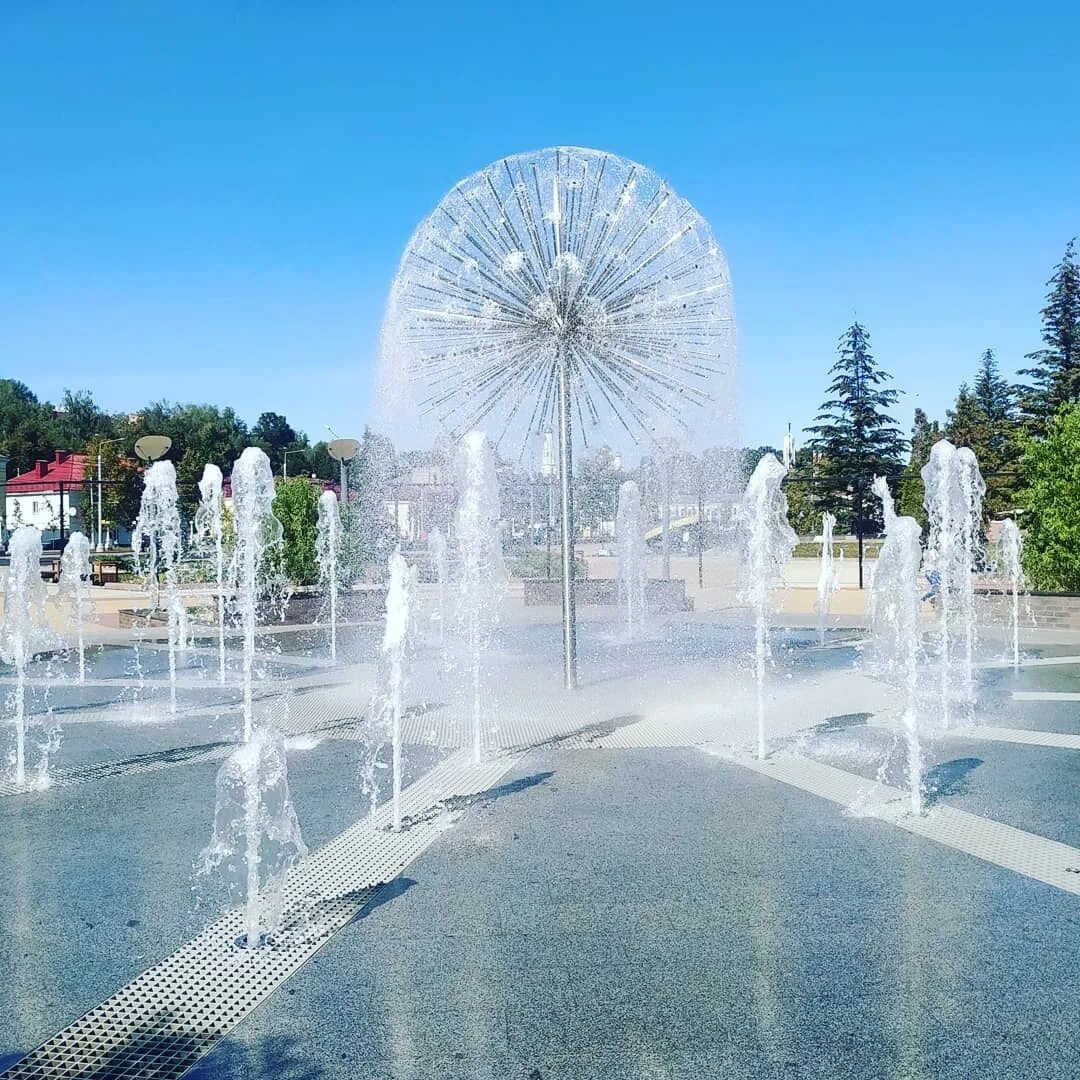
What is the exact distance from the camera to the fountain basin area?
3299mm

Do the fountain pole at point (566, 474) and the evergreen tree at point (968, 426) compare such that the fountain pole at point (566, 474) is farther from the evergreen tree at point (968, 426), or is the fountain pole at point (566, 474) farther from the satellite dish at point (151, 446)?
the evergreen tree at point (968, 426)

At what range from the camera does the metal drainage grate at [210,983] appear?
3201mm

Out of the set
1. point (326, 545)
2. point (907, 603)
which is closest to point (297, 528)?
point (326, 545)

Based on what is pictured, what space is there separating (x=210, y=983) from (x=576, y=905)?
162 centimetres

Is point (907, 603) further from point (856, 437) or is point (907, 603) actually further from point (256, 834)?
point (856, 437)

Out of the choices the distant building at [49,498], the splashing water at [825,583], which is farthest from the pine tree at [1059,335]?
the distant building at [49,498]

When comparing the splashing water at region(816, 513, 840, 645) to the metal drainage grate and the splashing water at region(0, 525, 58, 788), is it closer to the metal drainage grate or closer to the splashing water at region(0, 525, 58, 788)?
the splashing water at region(0, 525, 58, 788)

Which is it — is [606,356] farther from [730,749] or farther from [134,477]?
[134,477]

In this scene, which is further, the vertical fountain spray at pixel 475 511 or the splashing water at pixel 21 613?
the vertical fountain spray at pixel 475 511

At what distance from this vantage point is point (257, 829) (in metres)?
4.50

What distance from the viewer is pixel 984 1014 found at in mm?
3449

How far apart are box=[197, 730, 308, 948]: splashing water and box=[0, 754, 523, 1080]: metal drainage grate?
0.12 metres

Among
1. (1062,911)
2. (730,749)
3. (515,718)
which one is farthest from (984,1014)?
(515,718)

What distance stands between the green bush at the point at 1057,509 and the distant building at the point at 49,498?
53.1 meters
